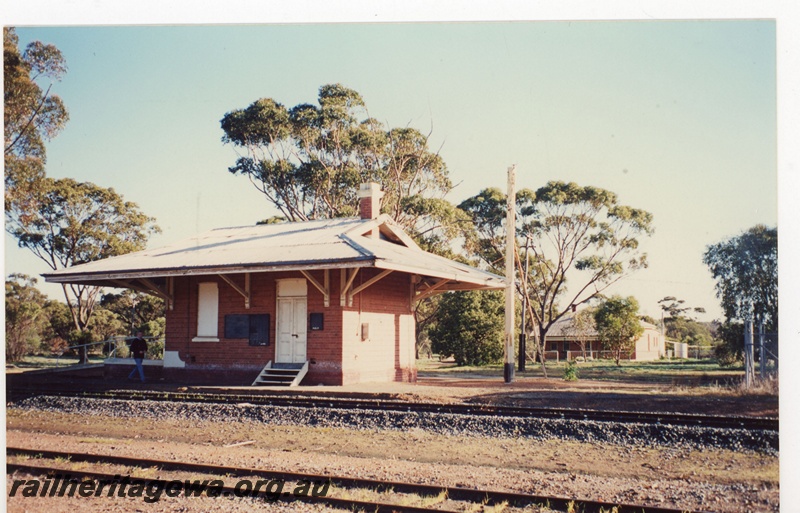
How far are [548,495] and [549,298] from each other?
30.1 metres

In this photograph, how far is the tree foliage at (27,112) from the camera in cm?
1371

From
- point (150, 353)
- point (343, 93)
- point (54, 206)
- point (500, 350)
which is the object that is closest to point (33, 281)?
point (54, 206)

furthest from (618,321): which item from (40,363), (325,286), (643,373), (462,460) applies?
(462,460)

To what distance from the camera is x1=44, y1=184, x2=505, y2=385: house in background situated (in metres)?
16.1

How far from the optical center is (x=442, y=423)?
10.3 meters

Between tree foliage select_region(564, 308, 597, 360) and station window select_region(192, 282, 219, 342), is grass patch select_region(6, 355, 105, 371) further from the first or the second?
tree foliage select_region(564, 308, 597, 360)

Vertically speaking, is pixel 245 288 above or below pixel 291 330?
above

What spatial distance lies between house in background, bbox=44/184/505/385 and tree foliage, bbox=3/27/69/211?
10.7ft

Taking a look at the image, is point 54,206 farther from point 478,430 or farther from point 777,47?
point 777,47

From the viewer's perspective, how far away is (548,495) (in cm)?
684

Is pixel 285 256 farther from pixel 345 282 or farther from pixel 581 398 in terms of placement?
pixel 581 398
